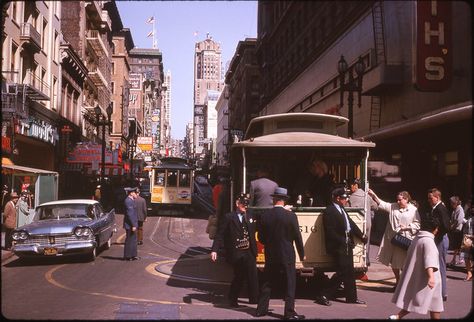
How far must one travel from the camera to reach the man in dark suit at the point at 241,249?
8961 mm

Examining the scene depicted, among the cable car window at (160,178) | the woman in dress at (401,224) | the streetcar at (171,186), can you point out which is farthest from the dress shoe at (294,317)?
the cable car window at (160,178)

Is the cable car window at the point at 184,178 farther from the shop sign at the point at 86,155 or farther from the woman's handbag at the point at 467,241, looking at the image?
the woman's handbag at the point at 467,241

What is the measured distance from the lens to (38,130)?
80.6 ft

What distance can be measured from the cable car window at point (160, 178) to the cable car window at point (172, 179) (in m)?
0.31

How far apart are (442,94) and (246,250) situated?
11.0 metres

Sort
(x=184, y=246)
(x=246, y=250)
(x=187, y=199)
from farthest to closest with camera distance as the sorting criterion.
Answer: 1. (x=187, y=199)
2. (x=184, y=246)
3. (x=246, y=250)

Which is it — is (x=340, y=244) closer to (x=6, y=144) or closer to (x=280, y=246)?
(x=280, y=246)

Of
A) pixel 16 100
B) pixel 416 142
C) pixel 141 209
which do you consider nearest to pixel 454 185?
pixel 416 142

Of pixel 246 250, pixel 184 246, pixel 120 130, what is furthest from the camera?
pixel 120 130

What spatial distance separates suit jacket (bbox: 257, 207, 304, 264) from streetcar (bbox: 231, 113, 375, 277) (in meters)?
1.42

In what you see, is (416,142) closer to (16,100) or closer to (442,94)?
(442,94)

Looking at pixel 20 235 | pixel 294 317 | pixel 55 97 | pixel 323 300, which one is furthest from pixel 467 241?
pixel 55 97

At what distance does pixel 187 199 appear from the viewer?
107 feet

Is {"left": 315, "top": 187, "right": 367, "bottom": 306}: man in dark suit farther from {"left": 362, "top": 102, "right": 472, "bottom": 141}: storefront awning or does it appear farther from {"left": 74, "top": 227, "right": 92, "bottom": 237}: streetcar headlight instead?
{"left": 74, "top": 227, "right": 92, "bottom": 237}: streetcar headlight
